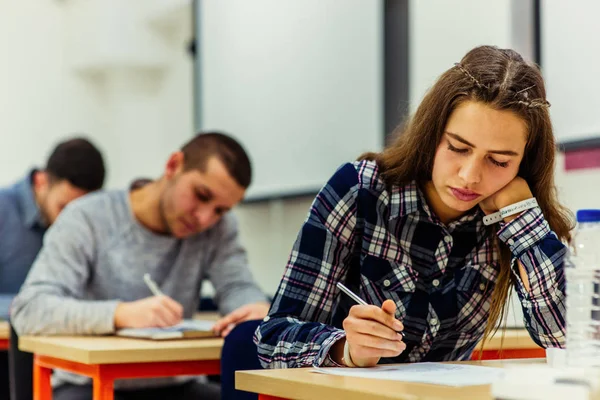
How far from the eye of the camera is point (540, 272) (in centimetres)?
167

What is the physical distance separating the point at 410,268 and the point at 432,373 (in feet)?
1.26

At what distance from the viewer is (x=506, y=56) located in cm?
167

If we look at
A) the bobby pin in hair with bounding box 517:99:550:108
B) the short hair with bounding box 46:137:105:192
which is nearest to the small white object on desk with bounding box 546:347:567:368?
the bobby pin in hair with bounding box 517:99:550:108

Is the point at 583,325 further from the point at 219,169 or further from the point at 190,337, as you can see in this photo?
the point at 219,169

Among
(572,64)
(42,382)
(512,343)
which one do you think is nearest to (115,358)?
(42,382)

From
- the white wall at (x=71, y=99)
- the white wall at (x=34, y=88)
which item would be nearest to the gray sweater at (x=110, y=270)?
the white wall at (x=71, y=99)

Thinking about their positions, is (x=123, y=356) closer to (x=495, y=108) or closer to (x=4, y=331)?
(x=4, y=331)

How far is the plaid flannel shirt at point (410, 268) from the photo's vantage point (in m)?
1.67

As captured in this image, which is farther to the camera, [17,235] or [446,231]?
Answer: [17,235]

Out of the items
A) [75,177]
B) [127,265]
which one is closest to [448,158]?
[127,265]

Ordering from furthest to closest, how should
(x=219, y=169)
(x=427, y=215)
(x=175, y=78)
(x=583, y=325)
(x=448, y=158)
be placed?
(x=175, y=78) → (x=219, y=169) → (x=427, y=215) → (x=448, y=158) → (x=583, y=325)

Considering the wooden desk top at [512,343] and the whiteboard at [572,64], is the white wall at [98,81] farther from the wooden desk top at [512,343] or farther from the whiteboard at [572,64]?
the wooden desk top at [512,343]

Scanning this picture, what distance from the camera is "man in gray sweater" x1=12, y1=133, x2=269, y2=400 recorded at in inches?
91.7

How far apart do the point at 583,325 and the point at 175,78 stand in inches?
144
